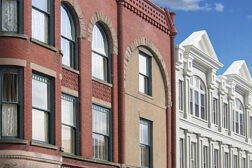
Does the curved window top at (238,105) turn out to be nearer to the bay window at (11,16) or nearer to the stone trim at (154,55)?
the stone trim at (154,55)

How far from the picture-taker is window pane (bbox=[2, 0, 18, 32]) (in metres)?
22.8

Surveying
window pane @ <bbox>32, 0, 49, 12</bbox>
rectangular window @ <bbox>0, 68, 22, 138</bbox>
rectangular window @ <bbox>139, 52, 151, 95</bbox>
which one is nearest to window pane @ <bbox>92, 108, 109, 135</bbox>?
rectangular window @ <bbox>139, 52, 151, 95</bbox>

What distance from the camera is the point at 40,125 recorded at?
23.3 metres

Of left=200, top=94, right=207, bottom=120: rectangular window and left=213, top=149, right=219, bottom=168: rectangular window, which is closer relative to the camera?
left=200, top=94, right=207, bottom=120: rectangular window

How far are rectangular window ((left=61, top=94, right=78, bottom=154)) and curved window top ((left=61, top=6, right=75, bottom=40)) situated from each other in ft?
8.57

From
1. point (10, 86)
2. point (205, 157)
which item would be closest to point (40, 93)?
point (10, 86)

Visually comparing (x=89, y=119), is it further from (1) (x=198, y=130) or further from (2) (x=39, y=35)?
(1) (x=198, y=130)

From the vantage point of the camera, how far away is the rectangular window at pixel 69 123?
86.1ft

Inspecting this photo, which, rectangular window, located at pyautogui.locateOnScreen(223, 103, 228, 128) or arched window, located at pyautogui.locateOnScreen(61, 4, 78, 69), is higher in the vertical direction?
arched window, located at pyautogui.locateOnScreen(61, 4, 78, 69)

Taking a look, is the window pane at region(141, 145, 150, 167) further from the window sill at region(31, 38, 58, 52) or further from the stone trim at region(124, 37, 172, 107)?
the window sill at region(31, 38, 58, 52)

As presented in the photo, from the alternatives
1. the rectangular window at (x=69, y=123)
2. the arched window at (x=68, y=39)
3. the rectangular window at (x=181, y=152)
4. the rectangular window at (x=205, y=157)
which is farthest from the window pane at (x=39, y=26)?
the rectangular window at (x=205, y=157)

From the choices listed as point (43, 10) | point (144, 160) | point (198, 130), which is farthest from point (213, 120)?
point (43, 10)

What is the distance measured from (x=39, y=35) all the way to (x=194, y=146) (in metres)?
20.2

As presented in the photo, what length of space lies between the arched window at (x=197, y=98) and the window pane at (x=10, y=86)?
21.0 meters
